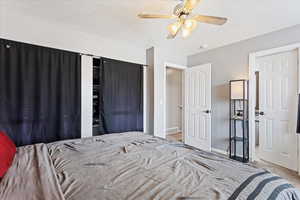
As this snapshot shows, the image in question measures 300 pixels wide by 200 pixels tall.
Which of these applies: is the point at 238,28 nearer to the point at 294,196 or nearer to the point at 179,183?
the point at 294,196

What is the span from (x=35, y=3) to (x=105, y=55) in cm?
130

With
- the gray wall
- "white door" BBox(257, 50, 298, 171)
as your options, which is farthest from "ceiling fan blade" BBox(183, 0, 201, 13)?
"white door" BBox(257, 50, 298, 171)

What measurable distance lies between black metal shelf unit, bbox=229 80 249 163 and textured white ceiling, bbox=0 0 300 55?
101 cm

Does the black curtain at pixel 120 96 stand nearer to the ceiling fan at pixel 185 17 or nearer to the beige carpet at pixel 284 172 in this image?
the ceiling fan at pixel 185 17

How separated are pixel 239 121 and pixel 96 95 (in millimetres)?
2978

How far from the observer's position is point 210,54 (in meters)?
3.75

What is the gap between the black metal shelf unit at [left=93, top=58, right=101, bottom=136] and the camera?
299 centimetres

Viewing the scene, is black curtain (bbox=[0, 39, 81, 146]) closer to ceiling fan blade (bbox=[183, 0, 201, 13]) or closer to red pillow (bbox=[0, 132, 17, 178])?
red pillow (bbox=[0, 132, 17, 178])

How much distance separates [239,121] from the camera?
325cm

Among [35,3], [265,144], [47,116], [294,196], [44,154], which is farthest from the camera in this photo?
[265,144]

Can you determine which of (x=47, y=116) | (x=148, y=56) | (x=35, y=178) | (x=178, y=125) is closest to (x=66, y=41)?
(x=47, y=116)

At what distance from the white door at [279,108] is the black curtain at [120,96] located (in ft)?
8.18

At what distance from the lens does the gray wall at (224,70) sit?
9.95 ft

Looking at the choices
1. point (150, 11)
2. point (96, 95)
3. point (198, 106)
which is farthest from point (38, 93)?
point (198, 106)
